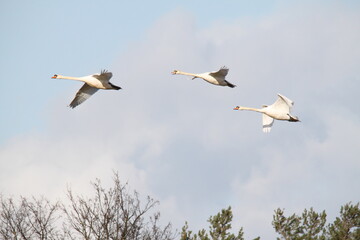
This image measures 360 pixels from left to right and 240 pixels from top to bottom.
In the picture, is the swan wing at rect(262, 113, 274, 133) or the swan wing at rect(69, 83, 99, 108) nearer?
the swan wing at rect(69, 83, 99, 108)

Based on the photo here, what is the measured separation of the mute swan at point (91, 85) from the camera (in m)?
34.8

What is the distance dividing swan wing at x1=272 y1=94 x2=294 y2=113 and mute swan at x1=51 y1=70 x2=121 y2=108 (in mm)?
6850

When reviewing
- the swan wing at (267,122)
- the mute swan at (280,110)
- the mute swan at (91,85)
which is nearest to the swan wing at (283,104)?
the mute swan at (280,110)

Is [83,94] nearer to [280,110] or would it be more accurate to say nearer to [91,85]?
[91,85]

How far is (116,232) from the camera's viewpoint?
3192 cm

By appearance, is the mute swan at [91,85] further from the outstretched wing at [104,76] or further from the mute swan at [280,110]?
the mute swan at [280,110]

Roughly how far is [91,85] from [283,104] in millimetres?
8115

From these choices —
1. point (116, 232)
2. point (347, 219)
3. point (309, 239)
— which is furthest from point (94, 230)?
point (347, 219)

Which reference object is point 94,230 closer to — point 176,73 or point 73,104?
point 73,104

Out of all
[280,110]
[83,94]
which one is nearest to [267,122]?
[280,110]

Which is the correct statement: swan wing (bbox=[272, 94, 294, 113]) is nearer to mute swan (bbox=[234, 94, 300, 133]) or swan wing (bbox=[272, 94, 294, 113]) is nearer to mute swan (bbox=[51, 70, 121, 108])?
mute swan (bbox=[234, 94, 300, 133])

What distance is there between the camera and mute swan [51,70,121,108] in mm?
34812

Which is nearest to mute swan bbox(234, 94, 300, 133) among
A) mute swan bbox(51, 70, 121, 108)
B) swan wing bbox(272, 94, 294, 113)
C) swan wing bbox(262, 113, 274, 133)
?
swan wing bbox(272, 94, 294, 113)

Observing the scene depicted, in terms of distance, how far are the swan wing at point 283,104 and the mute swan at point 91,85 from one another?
22.5 feet
